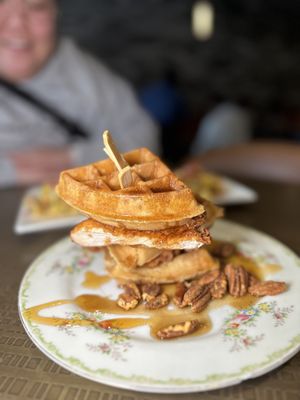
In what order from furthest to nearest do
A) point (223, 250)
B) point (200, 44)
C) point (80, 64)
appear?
point (200, 44), point (80, 64), point (223, 250)

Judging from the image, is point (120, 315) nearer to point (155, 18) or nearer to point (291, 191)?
point (291, 191)

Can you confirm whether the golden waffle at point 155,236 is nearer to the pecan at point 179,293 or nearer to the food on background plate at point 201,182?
the pecan at point 179,293

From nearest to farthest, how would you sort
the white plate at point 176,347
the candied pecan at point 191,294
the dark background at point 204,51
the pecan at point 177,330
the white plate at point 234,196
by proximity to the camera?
the white plate at point 176,347
the pecan at point 177,330
the candied pecan at point 191,294
the white plate at point 234,196
the dark background at point 204,51

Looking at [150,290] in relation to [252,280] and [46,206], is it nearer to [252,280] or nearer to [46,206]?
[252,280]

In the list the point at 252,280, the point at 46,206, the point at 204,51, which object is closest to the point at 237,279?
the point at 252,280

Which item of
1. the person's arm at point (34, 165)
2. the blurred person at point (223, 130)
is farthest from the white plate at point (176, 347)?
the blurred person at point (223, 130)

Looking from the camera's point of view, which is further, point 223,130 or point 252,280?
point 223,130

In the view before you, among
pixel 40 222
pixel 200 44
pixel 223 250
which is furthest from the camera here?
pixel 200 44
